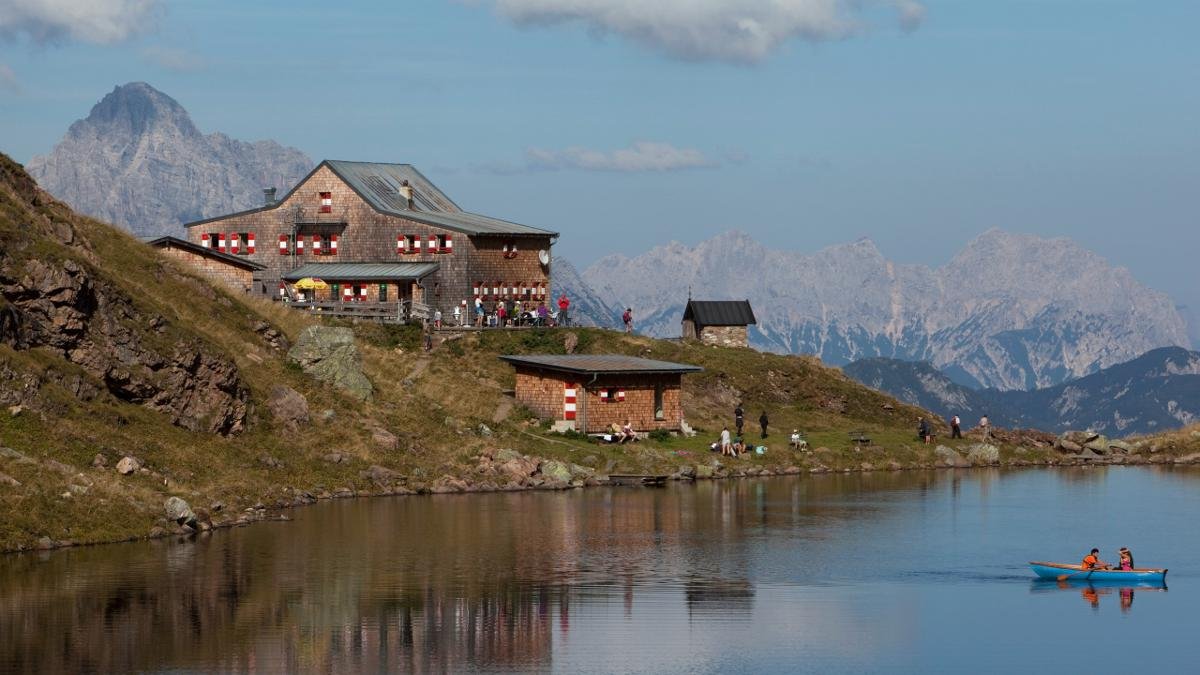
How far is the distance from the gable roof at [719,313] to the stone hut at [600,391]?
26.8 metres

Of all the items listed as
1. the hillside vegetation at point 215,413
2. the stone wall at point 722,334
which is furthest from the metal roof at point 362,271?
the stone wall at point 722,334

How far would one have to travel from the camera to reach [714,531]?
70.4m

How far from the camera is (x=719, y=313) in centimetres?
12656

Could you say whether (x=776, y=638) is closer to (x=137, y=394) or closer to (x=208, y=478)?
(x=208, y=478)

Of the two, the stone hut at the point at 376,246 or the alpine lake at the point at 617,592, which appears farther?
the stone hut at the point at 376,246

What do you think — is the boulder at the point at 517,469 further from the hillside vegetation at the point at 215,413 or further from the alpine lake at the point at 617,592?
the alpine lake at the point at 617,592

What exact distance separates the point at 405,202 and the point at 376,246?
7.94 m

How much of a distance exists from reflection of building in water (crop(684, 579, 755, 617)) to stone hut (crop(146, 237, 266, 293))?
61.0 metres

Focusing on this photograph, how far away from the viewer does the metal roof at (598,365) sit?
9350 cm

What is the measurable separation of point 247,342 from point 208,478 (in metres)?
18.2

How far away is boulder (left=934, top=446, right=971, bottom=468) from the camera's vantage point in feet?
328

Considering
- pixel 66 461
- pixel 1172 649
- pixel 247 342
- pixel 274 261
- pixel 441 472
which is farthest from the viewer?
pixel 274 261

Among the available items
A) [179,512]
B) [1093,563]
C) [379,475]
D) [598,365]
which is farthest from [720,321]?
[1093,563]

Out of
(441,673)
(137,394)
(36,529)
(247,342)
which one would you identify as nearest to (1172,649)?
(441,673)
